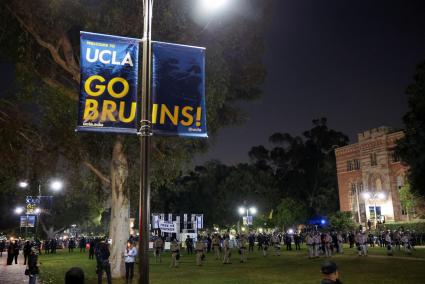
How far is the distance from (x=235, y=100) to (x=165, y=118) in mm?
15862

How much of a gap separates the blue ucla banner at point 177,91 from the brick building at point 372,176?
171 ft

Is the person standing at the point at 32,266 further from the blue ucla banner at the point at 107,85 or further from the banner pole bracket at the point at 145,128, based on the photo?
the banner pole bracket at the point at 145,128

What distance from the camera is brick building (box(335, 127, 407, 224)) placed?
6128 cm

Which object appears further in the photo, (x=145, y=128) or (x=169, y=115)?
(x=169, y=115)

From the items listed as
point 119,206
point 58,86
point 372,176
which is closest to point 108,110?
point 58,86


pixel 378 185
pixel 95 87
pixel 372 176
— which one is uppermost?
pixel 372 176

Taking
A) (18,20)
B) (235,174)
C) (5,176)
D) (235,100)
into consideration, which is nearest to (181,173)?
(235,100)

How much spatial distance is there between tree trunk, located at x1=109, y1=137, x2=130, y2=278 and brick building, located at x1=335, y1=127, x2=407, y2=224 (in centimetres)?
4387

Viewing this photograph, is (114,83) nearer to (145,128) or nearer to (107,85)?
(107,85)

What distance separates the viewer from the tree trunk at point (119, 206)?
1994 centimetres

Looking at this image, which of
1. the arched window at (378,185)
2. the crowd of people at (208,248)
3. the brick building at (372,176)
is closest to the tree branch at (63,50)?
the crowd of people at (208,248)

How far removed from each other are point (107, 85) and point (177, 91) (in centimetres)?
145

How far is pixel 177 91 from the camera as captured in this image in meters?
9.23

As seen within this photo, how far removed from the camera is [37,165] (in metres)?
19.8
